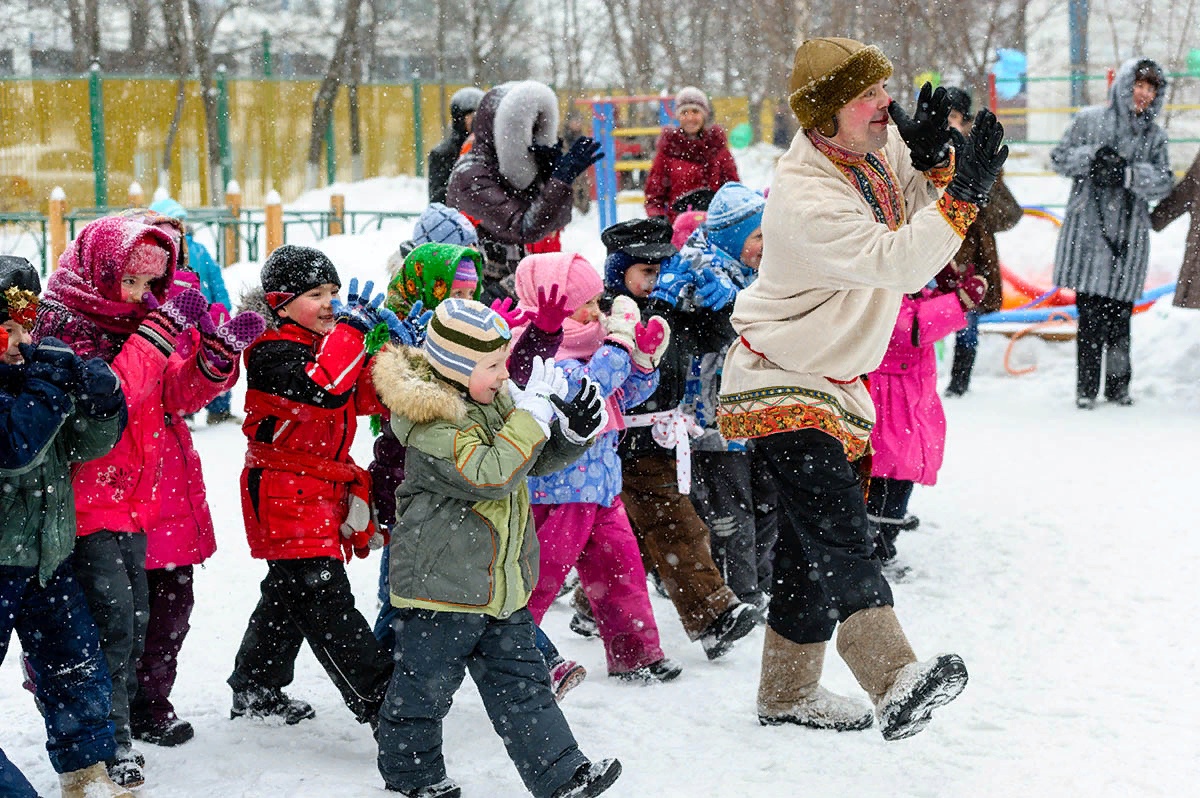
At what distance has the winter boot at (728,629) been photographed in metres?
4.74

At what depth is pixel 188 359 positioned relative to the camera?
3.82m

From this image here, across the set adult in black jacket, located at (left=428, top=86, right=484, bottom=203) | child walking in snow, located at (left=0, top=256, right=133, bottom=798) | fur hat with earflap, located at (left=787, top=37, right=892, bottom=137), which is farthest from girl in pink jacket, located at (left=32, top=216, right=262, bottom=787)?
adult in black jacket, located at (left=428, top=86, right=484, bottom=203)

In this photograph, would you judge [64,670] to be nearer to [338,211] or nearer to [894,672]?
[894,672]

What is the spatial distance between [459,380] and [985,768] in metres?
1.71

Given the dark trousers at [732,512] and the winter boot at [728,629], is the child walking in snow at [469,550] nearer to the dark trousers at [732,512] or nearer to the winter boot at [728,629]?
the winter boot at [728,629]

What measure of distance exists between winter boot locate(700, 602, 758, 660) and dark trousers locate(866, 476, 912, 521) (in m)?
1.09

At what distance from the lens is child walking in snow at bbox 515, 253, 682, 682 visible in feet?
14.5

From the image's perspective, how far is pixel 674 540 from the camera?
4.90 m

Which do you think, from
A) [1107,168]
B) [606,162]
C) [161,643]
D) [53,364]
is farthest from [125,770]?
[606,162]

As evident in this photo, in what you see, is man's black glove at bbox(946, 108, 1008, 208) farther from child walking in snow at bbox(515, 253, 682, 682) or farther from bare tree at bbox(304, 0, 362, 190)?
bare tree at bbox(304, 0, 362, 190)

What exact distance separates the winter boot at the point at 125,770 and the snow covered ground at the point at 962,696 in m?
0.09

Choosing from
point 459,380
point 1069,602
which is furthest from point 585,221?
point 459,380

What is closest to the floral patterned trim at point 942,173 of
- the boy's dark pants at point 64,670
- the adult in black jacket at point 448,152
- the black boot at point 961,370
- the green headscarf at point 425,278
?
the green headscarf at point 425,278

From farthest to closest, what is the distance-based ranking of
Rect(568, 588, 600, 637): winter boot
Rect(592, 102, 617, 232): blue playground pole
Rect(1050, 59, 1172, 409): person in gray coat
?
→ Rect(592, 102, 617, 232): blue playground pole
Rect(1050, 59, 1172, 409): person in gray coat
Rect(568, 588, 600, 637): winter boot
